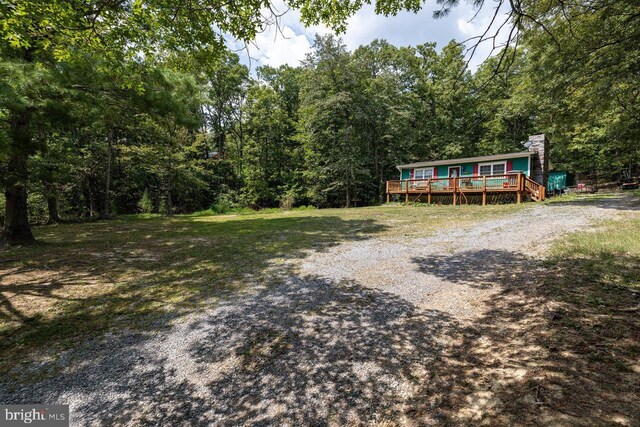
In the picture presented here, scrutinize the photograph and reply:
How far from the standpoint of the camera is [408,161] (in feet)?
74.3

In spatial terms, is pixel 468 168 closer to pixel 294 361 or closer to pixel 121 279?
pixel 294 361

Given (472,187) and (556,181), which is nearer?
(472,187)

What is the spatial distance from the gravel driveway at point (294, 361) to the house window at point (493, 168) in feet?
47.0

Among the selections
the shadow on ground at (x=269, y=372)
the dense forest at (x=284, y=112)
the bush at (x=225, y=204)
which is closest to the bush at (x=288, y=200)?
the dense forest at (x=284, y=112)

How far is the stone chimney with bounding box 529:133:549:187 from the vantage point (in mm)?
14992

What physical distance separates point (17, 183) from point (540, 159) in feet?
69.5

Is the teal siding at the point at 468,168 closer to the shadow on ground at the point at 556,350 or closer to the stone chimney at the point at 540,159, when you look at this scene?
the stone chimney at the point at 540,159

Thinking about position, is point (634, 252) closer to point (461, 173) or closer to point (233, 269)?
point (233, 269)

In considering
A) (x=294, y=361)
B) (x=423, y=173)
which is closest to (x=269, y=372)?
(x=294, y=361)

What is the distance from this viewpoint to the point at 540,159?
15008 mm

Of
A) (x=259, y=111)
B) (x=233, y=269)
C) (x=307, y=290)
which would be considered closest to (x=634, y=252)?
(x=307, y=290)

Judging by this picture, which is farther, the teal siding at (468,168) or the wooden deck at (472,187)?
the teal siding at (468,168)

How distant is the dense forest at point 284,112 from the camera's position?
4.90 m

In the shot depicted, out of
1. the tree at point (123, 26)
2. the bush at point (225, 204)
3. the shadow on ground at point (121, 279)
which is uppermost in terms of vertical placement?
the tree at point (123, 26)
